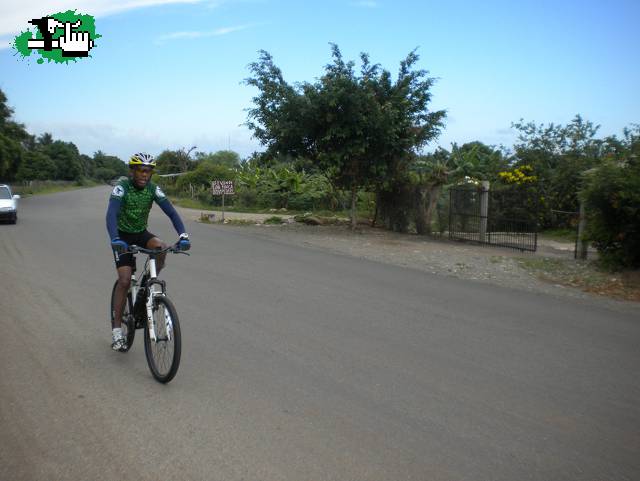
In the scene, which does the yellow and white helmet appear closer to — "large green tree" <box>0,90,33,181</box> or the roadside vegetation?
the roadside vegetation

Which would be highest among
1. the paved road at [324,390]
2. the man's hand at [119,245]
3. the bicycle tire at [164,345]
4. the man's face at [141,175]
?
the man's face at [141,175]

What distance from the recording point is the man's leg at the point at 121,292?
549 cm

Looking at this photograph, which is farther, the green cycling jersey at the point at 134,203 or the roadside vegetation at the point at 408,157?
the roadside vegetation at the point at 408,157

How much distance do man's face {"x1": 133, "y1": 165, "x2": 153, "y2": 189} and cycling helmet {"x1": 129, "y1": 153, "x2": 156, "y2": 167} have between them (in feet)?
0.12

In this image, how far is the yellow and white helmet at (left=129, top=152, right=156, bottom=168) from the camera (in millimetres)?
5395

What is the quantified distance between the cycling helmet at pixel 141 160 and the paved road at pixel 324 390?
1.83 meters

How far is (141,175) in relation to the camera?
215 inches

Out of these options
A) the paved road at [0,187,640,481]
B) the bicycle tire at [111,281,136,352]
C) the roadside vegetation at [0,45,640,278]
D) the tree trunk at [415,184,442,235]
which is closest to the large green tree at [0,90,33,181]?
the roadside vegetation at [0,45,640,278]

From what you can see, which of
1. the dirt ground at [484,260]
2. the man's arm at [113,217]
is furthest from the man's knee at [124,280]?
the dirt ground at [484,260]

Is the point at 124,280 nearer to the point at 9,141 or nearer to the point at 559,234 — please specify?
the point at 559,234

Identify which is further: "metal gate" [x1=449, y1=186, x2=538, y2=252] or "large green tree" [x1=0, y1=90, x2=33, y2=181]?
"large green tree" [x1=0, y1=90, x2=33, y2=181]

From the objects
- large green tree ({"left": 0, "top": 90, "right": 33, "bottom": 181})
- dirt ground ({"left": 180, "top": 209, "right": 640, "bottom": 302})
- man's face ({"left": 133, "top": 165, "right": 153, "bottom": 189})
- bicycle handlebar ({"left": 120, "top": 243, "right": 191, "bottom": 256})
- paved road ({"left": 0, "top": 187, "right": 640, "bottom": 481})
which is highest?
large green tree ({"left": 0, "top": 90, "right": 33, "bottom": 181})

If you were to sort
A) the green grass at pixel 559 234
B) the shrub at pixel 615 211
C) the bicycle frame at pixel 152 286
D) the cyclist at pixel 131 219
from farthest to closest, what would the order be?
the green grass at pixel 559 234 → the shrub at pixel 615 211 → the cyclist at pixel 131 219 → the bicycle frame at pixel 152 286

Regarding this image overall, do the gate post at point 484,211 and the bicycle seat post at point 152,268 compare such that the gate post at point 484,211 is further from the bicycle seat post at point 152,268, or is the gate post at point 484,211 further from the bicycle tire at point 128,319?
the bicycle seat post at point 152,268
